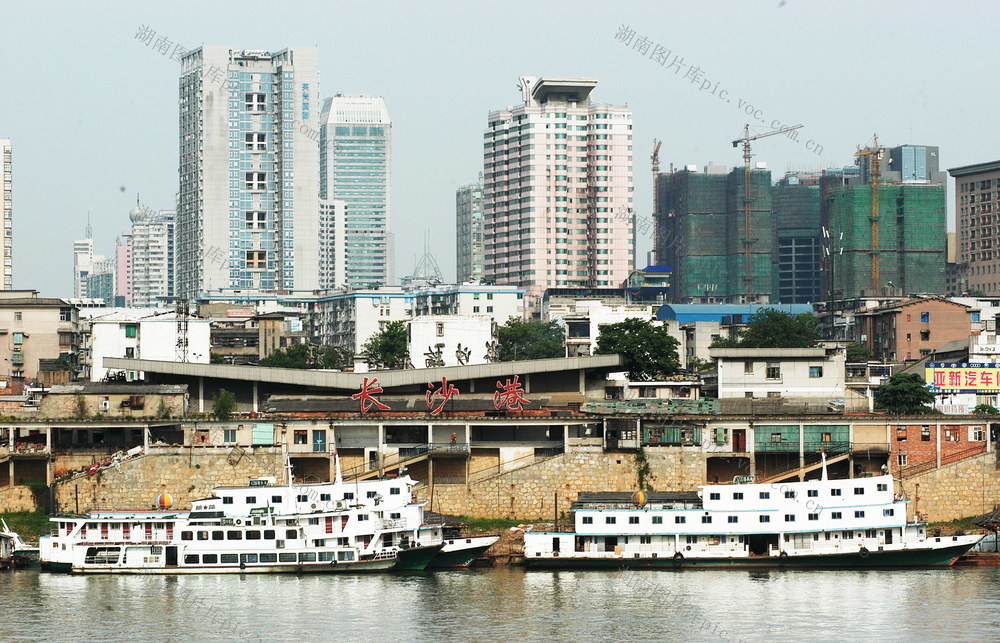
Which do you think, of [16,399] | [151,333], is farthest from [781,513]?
[151,333]

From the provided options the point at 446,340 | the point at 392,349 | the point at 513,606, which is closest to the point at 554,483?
the point at 513,606

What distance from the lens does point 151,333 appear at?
115688 millimetres

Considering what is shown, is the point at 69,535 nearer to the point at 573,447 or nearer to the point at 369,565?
the point at 369,565

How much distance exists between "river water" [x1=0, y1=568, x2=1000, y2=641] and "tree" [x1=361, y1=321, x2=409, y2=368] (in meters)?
63.7

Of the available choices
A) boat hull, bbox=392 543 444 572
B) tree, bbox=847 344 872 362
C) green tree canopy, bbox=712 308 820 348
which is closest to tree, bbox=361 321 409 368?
green tree canopy, bbox=712 308 820 348

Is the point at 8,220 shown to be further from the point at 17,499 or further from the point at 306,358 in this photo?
the point at 17,499

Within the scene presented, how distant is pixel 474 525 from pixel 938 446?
73.4 ft

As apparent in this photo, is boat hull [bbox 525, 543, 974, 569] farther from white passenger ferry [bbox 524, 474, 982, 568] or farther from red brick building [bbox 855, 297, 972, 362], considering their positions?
red brick building [bbox 855, 297, 972, 362]

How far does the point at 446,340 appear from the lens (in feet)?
426

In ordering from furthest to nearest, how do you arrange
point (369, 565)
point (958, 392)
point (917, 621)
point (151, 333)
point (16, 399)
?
point (151, 333), point (958, 392), point (16, 399), point (369, 565), point (917, 621)

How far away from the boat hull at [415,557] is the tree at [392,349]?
202 feet

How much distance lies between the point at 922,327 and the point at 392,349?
4355cm

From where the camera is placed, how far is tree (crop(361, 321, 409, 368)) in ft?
427

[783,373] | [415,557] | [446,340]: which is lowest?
[415,557]
